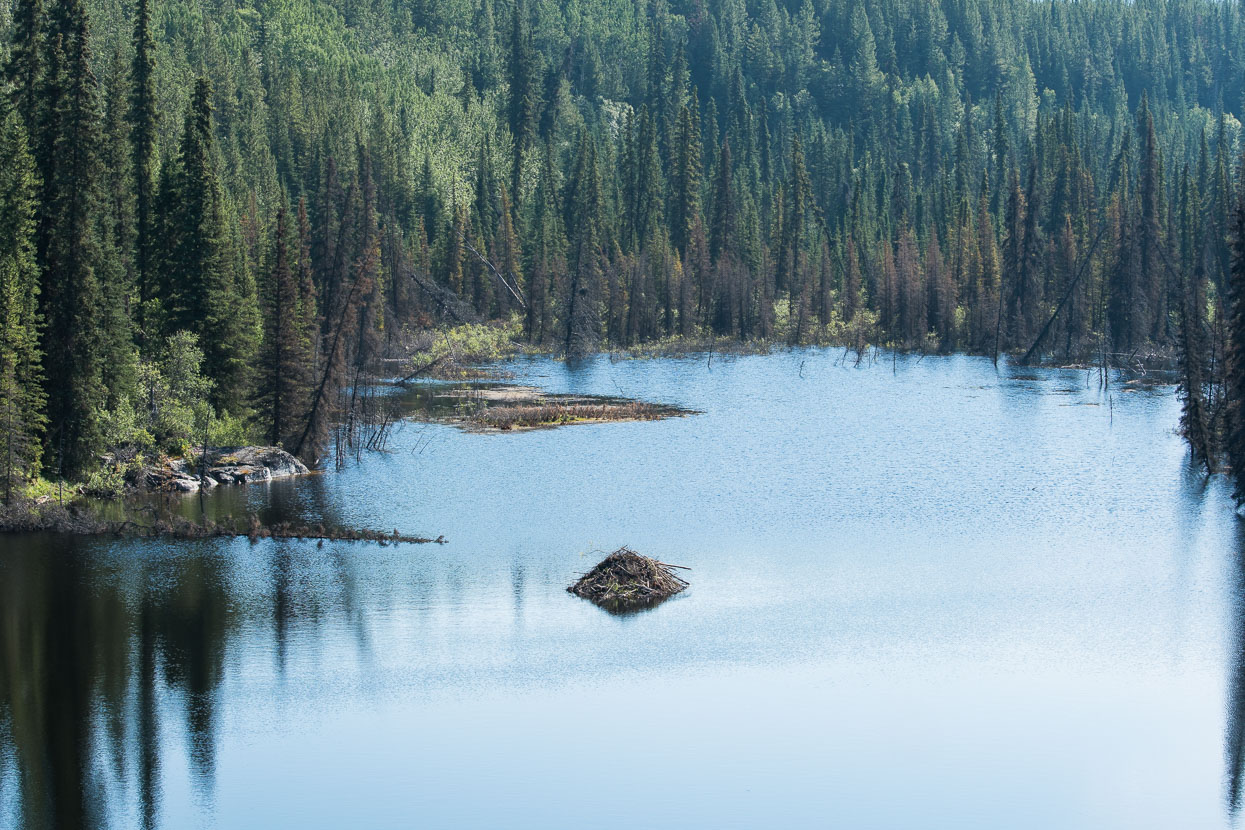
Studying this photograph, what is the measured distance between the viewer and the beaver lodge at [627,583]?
39.9 m

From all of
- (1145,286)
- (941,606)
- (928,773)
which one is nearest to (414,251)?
(1145,286)

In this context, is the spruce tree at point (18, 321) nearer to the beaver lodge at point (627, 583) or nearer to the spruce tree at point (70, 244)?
the spruce tree at point (70, 244)

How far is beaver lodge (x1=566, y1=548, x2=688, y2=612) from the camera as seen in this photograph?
39.9 metres

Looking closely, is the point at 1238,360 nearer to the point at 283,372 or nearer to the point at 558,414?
the point at 558,414

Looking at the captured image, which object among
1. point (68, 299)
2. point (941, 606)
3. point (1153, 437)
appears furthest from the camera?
point (1153, 437)

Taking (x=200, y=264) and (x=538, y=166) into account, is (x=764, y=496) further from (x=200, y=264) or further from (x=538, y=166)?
(x=538, y=166)

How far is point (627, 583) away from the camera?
40562 mm

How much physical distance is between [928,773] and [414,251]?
126 m

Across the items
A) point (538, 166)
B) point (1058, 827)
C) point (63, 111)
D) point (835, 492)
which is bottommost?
point (1058, 827)

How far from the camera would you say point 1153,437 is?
7169cm

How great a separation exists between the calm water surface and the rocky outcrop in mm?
1985

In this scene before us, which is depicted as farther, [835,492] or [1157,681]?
[835,492]

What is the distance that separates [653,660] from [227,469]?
30.8 metres

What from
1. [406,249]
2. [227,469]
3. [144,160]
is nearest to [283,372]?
[227,469]
